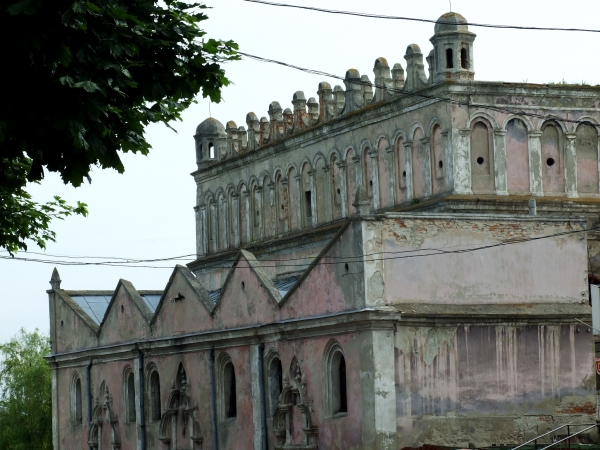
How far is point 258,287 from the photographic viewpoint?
3897 centimetres

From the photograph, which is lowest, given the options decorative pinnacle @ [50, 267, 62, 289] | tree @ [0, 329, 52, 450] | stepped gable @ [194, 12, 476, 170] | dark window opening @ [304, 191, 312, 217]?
tree @ [0, 329, 52, 450]

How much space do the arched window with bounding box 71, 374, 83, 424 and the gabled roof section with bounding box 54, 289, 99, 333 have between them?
2.16 m

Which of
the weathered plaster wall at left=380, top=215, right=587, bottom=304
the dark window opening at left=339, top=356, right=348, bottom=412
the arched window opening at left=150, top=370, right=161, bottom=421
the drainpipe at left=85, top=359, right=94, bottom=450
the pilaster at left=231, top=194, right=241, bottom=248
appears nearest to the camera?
the weathered plaster wall at left=380, top=215, right=587, bottom=304

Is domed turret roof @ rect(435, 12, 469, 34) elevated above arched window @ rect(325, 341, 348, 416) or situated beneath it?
elevated above

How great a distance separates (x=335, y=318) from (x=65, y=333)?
20.5 metres

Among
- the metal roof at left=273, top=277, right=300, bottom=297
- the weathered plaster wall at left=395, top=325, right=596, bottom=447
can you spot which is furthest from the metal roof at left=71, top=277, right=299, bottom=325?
the weathered plaster wall at left=395, top=325, right=596, bottom=447

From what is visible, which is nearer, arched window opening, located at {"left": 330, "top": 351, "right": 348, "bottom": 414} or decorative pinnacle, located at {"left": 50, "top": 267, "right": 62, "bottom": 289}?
arched window opening, located at {"left": 330, "top": 351, "right": 348, "bottom": 414}

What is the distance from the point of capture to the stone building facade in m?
34.6

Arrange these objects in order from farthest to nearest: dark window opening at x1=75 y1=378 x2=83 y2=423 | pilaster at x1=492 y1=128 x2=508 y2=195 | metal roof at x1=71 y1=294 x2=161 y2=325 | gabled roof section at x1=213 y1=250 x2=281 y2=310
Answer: metal roof at x1=71 y1=294 x2=161 y2=325 → dark window opening at x1=75 y1=378 x2=83 y2=423 → pilaster at x1=492 y1=128 x2=508 y2=195 → gabled roof section at x1=213 y1=250 x2=281 y2=310

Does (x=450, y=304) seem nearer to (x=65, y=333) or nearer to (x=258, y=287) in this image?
(x=258, y=287)

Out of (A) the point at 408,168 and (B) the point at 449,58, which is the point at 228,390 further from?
(B) the point at 449,58

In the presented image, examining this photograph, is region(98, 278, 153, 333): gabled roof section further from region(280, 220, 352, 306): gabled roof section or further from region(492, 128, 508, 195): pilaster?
region(492, 128, 508, 195): pilaster

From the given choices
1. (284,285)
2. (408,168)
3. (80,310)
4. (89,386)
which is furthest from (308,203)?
(284,285)

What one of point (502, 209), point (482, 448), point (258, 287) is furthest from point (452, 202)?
point (482, 448)
